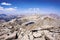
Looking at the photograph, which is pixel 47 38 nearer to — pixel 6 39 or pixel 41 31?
pixel 41 31

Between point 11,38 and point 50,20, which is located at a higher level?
point 50,20

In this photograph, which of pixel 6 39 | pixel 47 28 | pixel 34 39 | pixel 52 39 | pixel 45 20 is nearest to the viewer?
pixel 52 39

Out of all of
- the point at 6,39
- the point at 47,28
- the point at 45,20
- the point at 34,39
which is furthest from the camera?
the point at 45,20

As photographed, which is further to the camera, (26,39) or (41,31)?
(41,31)

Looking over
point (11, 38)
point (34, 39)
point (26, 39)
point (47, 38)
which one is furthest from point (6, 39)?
point (47, 38)

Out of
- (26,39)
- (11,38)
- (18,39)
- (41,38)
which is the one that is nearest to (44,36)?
(41,38)

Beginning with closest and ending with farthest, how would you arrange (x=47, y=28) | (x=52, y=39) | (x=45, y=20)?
1. (x=52, y=39)
2. (x=47, y=28)
3. (x=45, y=20)

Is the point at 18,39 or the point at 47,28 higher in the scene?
the point at 47,28

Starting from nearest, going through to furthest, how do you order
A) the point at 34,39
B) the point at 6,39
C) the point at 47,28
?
1. the point at 34,39
2. the point at 6,39
3. the point at 47,28

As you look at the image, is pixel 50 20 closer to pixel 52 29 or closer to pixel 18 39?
pixel 52 29
